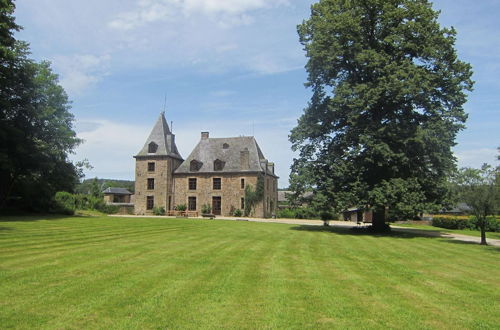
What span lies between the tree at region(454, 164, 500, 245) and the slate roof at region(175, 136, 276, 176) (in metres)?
30.9

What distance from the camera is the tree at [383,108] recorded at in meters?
23.2

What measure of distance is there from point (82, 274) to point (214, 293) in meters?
3.10

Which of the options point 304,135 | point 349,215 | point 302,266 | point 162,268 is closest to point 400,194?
point 304,135

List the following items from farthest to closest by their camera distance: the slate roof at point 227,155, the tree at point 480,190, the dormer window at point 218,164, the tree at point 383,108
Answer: the dormer window at point 218,164
the slate roof at point 227,155
the tree at point 383,108
the tree at point 480,190

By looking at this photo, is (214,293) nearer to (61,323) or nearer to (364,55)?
(61,323)

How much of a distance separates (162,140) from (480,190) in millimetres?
40778

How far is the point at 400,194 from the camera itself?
22734 millimetres

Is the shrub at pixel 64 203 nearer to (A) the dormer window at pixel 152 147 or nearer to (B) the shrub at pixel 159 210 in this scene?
(B) the shrub at pixel 159 210

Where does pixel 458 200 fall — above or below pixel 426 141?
below

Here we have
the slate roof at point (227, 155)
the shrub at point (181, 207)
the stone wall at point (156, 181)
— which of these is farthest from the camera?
the stone wall at point (156, 181)

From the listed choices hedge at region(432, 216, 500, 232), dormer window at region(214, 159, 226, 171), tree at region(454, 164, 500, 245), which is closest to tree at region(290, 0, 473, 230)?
tree at region(454, 164, 500, 245)

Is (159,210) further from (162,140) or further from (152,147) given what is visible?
(162,140)

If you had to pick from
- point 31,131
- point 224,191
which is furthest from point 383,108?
point 224,191

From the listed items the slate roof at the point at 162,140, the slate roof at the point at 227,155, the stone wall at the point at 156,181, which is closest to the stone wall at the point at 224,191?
the slate roof at the point at 227,155
